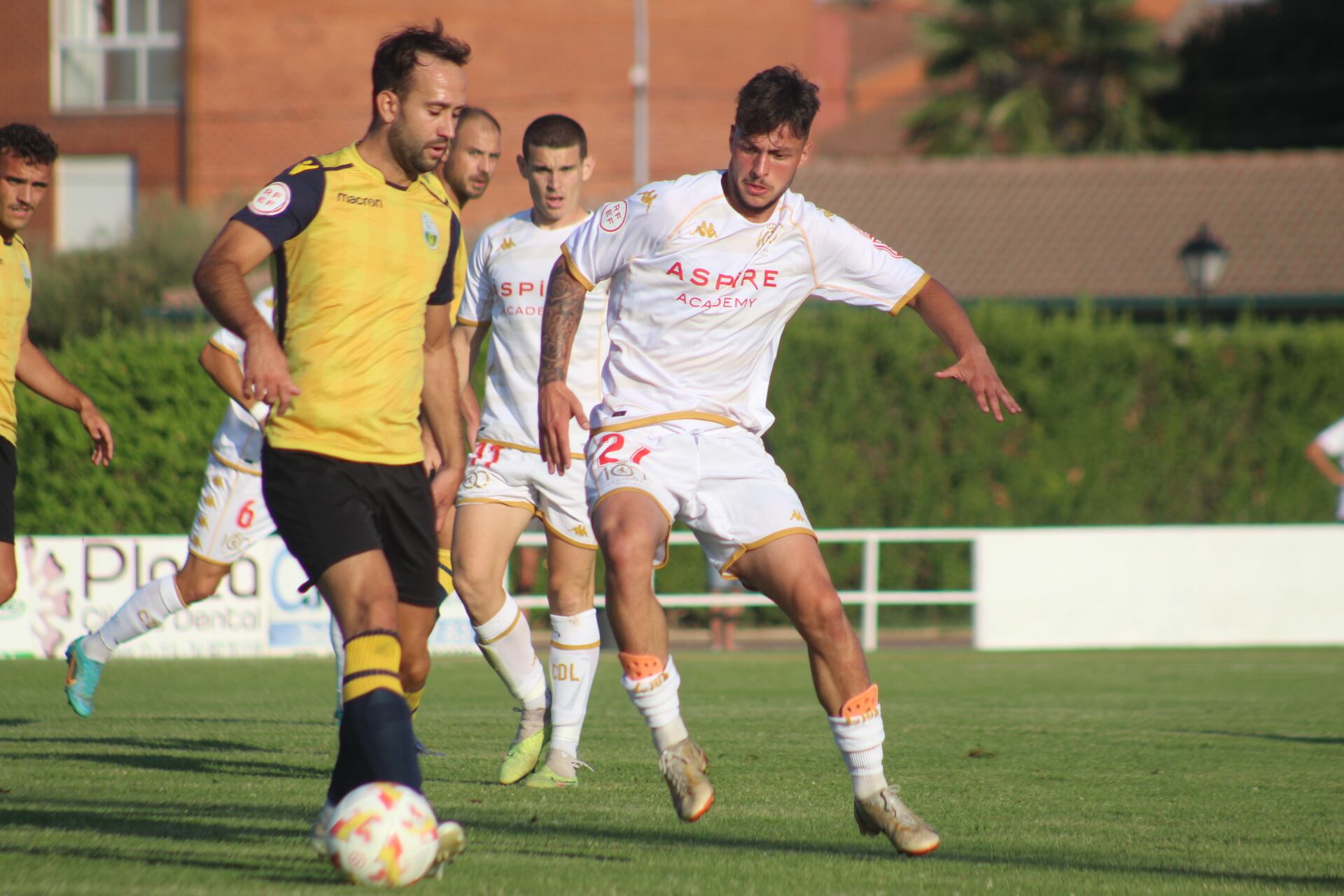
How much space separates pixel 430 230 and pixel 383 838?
6.05ft

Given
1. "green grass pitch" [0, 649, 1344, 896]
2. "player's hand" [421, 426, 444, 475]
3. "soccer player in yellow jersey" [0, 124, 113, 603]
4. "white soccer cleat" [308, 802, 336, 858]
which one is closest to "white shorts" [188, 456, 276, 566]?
"green grass pitch" [0, 649, 1344, 896]

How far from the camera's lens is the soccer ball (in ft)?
14.1

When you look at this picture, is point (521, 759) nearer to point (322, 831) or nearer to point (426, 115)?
point (322, 831)

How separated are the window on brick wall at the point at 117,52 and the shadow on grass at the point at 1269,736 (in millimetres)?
31158

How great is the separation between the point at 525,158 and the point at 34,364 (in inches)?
98.4

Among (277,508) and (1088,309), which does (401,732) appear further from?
(1088,309)

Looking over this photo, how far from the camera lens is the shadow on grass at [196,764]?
269 inches

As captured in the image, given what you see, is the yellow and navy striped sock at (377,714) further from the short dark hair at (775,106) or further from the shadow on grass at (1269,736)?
the shadow on grass at (1269,736)

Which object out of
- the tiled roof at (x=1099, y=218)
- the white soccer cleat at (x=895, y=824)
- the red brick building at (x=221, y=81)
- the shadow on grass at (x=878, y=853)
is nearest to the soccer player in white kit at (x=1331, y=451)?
the shadow on grass at (x=878, y=853)

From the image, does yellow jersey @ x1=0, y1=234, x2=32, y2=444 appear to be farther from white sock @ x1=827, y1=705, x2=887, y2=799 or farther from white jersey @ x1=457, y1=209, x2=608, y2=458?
white sock @ x1=827, y1=705, x2=887, y2=799

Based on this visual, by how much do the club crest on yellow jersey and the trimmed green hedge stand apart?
13.5 meters

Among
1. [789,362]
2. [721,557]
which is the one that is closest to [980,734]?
[721,557]

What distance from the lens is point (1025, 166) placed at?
35469mm

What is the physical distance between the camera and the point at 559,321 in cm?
560
